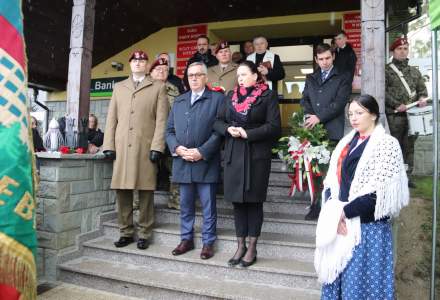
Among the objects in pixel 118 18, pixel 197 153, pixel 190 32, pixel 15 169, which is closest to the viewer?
pixel 15 169

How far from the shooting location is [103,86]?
797cm

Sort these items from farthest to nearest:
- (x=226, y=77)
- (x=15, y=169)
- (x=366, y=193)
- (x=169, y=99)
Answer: (x=226, y=77) → (x=169, y=99) → (x=366, y=193) → (x=15, y=169)

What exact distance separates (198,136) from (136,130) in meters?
0.68

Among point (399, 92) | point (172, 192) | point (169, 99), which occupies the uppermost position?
point (399, 92)

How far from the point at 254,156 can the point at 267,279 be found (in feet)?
3.24

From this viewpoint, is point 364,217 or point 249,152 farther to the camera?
point 249,152

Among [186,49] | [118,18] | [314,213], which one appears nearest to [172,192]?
[314,213]

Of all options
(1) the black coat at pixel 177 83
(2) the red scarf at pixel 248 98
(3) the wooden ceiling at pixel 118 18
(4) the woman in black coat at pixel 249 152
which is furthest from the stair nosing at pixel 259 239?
(3) the wooden ceiling at pixel 118 18

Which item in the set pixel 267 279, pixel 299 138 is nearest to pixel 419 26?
pixel 299 138

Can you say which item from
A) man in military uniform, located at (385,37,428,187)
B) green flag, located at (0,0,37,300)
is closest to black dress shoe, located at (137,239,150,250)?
green flag, located at (0,0,37,300)

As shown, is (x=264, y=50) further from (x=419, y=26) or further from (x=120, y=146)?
(x=419, y=26)

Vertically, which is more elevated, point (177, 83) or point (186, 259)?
point (177, 83)

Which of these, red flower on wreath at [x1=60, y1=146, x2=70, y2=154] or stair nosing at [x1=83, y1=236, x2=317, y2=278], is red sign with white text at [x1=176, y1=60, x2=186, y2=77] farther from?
stair nosing at [x1=83, y1=236, x2=317, y2=278]

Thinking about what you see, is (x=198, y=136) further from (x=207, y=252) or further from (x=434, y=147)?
(x=434, y=147)
